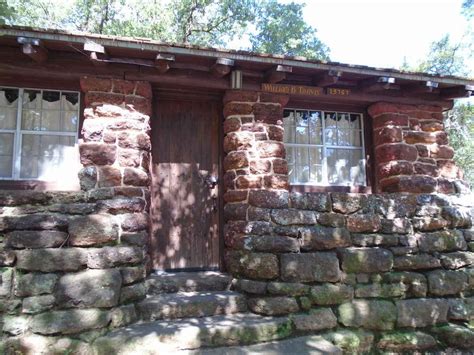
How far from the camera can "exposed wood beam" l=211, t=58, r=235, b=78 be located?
4.33 metres

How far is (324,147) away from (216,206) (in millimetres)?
1883

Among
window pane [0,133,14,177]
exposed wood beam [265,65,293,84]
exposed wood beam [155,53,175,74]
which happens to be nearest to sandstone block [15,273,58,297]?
window pane [0,133,14,177]

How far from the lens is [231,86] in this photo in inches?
185

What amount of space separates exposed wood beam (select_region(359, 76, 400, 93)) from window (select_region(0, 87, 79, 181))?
3.96m

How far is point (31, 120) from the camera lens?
4453 millimetres

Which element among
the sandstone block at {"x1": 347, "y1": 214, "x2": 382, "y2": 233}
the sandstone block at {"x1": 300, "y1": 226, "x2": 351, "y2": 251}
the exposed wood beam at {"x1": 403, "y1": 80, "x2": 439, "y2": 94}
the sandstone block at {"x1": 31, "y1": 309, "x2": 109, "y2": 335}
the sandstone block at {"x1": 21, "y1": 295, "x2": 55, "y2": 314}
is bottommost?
the sandstone block at {"x1": 31, "y1": 309, "x2": 109, "y2": 335}

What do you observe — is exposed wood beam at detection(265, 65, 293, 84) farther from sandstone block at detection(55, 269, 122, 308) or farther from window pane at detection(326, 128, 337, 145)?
sandstone block at detection(55, 269, 122, 308)

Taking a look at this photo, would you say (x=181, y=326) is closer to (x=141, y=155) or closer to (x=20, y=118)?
(x=141, y=155)

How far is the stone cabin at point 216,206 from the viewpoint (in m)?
3.70

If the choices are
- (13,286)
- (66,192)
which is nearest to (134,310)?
(13,286)

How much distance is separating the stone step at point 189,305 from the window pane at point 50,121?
2.43 metres

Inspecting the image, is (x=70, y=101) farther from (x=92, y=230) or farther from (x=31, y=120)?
(x=92, y=230)

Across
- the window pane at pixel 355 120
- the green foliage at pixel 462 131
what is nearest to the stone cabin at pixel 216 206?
the window pane at pixel 355 120

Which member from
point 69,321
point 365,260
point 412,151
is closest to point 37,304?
point 69,321
